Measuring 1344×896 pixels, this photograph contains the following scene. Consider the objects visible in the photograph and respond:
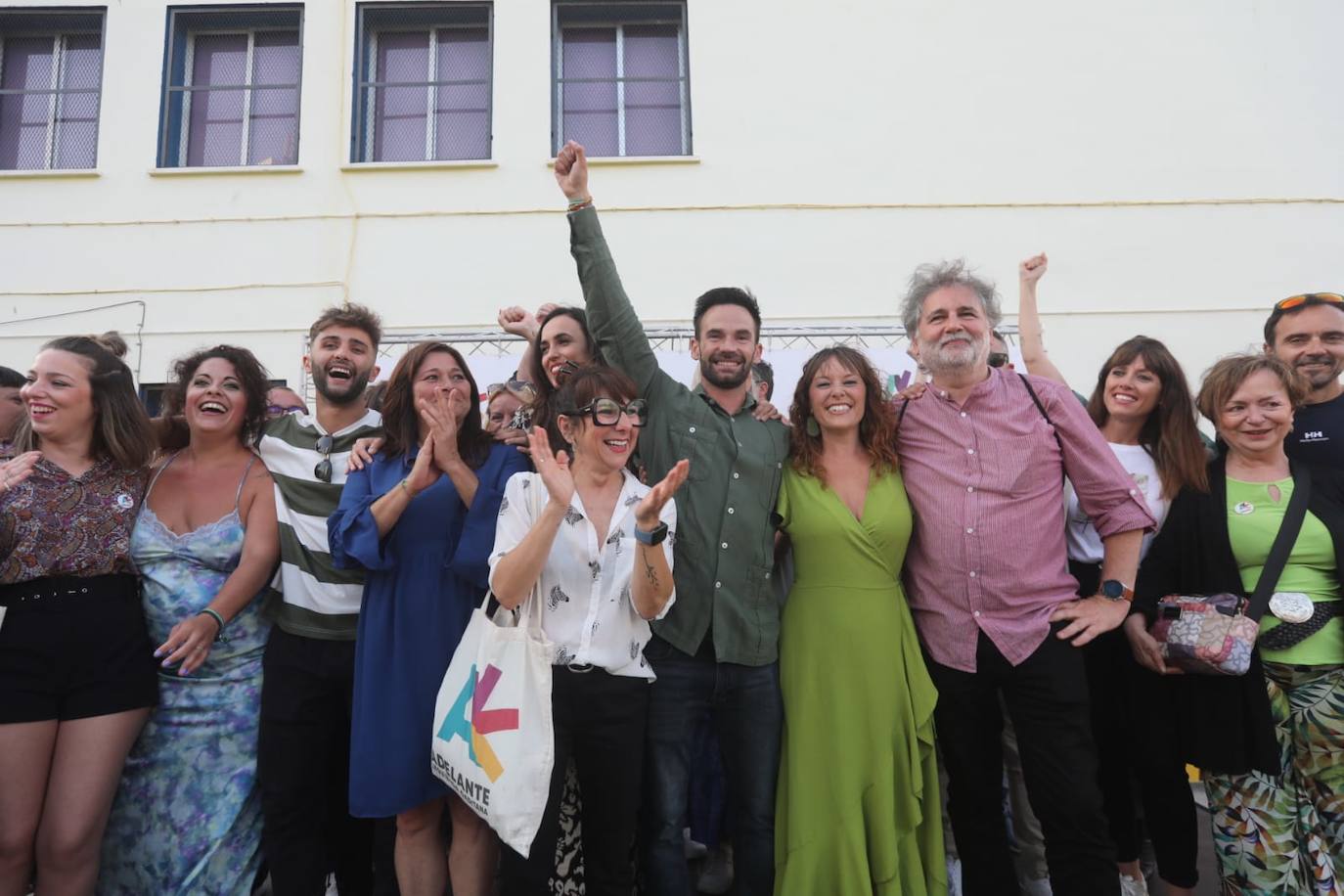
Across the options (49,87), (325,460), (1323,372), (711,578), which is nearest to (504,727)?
(711,578)

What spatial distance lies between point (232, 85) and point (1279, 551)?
9309mm

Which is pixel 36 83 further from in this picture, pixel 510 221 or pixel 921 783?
pixel 921 783

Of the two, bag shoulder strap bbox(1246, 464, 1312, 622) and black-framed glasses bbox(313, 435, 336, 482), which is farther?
black-framed glasses bbox(313, 435, 336, 482)

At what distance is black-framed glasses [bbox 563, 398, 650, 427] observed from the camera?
240 cm

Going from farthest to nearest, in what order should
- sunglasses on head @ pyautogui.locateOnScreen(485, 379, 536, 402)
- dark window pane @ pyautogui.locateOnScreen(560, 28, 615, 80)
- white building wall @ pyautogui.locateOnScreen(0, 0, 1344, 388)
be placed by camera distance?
dark window pane @ pyautogui.locateOnScreen(560, 28, 615, 80)
white building wall @ pyautogui.locateOnScreen(0, 0, 1344, 388)
sunglasses on head @ pyautogui.locateOnScreen(485, 379, 536, 402)

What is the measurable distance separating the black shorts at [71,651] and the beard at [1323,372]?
454 centimetres

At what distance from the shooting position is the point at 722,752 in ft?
8.70

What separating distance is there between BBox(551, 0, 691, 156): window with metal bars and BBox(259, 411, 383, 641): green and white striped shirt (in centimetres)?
567

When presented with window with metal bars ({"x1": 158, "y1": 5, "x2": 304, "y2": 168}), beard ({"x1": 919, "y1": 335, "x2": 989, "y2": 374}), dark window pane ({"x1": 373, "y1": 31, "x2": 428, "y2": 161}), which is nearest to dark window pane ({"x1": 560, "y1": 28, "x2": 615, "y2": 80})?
dark window pane ({"x1": 373, "y1": 31, "x2": 428, "y2": 161})

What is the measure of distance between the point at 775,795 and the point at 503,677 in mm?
1066

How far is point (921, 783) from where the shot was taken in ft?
8.59

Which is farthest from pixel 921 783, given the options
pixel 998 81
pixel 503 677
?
pixel 998 81

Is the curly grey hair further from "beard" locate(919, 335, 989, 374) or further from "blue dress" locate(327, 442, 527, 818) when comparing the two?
"blue dress" locate(327, 442, 527, 818)

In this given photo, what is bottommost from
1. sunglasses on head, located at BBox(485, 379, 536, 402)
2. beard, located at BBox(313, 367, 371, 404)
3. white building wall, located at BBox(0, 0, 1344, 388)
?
beard, located at BBox(313, 367, 371, 404)
